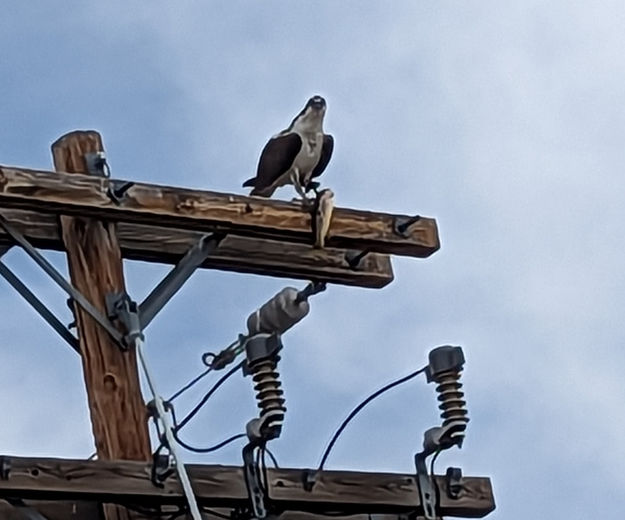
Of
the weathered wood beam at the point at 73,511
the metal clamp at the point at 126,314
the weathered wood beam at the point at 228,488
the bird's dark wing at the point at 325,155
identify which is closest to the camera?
the weathered wood beam at the point at 228,488

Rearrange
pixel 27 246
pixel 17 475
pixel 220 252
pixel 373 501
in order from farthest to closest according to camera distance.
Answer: pixel 220 252 → pixel 27 246 → pixel 373 501 → pixel 17 475

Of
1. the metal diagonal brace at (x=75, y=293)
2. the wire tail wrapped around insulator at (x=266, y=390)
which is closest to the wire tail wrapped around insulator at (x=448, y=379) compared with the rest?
the wire tail wrapped around insulator at (x=266, y=390)

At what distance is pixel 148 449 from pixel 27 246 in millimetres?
954

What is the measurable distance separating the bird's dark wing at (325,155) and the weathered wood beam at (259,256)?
0.56 meters

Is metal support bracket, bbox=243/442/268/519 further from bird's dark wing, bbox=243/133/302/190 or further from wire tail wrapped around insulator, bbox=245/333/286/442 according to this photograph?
bird's dark wing, bbox=243/133/302/190

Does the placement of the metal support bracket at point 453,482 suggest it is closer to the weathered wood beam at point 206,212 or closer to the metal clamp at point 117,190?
the weathered wood beam at point 206,212

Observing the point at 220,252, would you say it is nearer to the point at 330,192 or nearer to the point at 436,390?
the point at 330,192

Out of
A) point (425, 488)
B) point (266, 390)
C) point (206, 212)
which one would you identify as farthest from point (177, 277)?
point (425, 488)

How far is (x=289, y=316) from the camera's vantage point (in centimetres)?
763

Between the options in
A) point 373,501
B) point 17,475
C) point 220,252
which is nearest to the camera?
point 17,475

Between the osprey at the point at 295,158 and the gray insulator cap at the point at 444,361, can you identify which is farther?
the osprey at the point at 295,158

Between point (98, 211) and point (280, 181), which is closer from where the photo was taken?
point (98, 211)

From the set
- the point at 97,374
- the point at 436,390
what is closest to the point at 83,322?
the point at 97,374

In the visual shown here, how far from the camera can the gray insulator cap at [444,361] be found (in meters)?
6.77
